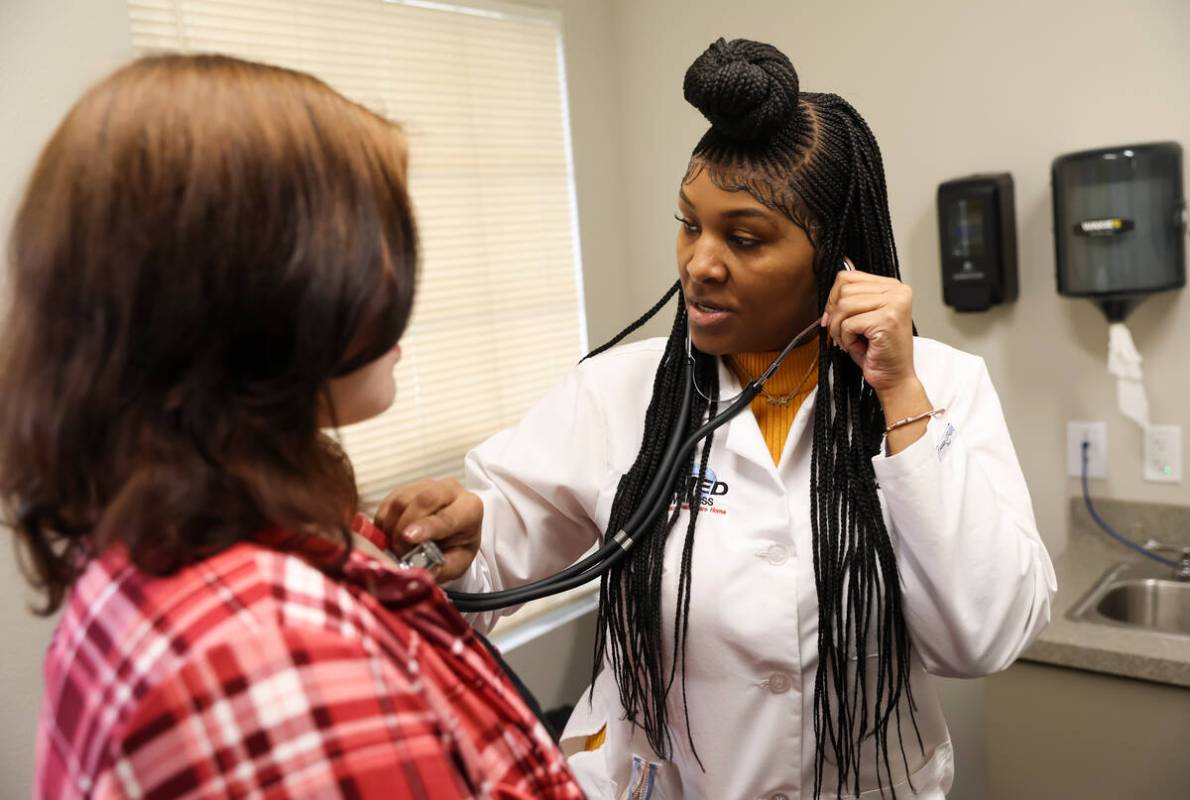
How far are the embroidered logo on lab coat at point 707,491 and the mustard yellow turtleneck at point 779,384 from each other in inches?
3.3

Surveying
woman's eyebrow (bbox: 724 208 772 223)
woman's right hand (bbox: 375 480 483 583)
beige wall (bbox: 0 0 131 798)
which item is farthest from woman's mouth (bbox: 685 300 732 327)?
beige wall (bbox: 0 0 131 798)

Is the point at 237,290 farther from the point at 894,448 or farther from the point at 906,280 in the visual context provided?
the point at 906,280

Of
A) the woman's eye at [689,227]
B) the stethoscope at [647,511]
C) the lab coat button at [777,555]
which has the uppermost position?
the woman's eye at [689,227]

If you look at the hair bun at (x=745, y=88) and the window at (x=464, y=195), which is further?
the window at (x=464, y=195)

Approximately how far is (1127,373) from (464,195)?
59.0 inches

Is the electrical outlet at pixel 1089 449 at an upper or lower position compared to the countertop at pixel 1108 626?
upper

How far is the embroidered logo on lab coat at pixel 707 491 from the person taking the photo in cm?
117

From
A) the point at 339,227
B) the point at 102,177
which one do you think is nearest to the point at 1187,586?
the point at 339,227

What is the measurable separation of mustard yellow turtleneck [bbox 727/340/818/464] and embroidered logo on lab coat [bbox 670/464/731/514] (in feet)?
0.28

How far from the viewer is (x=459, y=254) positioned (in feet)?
7.13

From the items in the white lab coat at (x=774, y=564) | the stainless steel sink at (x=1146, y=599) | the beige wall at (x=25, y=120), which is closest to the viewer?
the white lab coat at (x=774, y=564)

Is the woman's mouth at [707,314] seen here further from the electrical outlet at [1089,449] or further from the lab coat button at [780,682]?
the electrical outlet at [1089,449]

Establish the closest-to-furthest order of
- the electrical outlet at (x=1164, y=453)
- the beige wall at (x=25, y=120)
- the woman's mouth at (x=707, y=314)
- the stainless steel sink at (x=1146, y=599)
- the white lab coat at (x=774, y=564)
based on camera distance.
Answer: the white lab coat at (x=774, y=564), the woman's mouth at (x=707, y=314), the beige wall at (x=25, y=120), the stainless steel sink at (x=1146, y=599), the electrical outlet at (x=1164, y=453)

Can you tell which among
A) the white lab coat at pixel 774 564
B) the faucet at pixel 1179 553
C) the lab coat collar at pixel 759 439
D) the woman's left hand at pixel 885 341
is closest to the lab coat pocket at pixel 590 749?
the white lab coat at pixel 774 564
